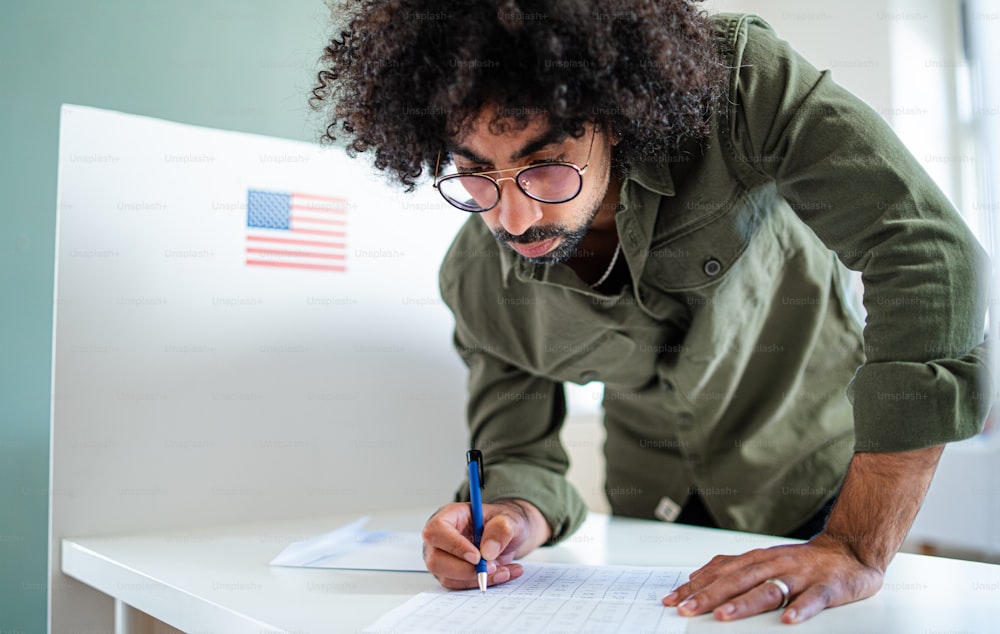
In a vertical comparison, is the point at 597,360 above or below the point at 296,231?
below

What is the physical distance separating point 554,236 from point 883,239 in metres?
0.36

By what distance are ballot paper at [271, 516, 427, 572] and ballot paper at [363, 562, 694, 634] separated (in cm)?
17

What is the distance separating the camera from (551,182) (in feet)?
3.19

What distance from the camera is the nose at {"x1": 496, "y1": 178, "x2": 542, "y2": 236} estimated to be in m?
0.97

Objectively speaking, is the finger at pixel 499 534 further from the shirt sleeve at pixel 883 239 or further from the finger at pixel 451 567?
the shirt sleeve at pixel 883 239

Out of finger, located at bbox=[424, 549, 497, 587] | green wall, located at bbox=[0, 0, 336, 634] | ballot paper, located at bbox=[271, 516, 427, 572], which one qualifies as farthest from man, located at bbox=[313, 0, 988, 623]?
green wall, located at bbox=[0, 0, 336, 634]

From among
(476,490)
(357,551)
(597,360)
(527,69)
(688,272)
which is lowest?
(357,551)

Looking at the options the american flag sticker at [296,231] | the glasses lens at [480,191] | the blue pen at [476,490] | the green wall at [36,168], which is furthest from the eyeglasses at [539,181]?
the green wall at [36,168]

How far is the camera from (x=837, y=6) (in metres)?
2.91

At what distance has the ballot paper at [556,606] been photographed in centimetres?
73

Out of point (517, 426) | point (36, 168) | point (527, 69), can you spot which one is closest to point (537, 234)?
point (527, 69)

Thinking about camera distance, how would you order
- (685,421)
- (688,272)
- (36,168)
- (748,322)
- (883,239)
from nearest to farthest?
(883,239) → (688,272) → (748,322) → (685,421) → (36,168)

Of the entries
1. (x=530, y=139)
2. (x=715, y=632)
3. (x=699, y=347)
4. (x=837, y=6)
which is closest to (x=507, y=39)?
(x=530, y=139)

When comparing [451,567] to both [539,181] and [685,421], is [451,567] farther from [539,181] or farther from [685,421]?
[685,421]
